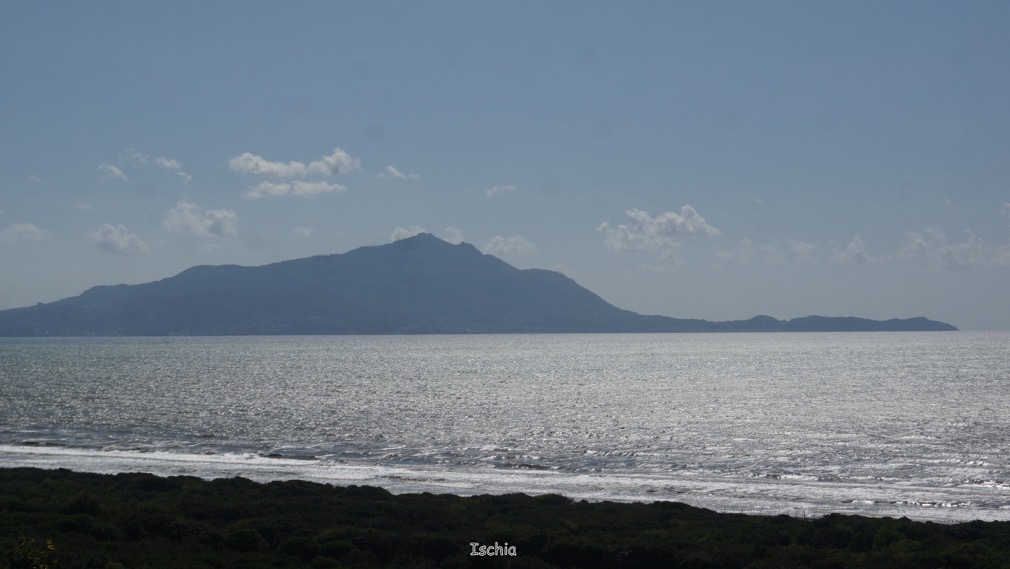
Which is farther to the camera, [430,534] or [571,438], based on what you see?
[571,438]

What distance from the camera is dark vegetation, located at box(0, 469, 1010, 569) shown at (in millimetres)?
28312

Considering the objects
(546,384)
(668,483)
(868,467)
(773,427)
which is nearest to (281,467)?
(668,483)

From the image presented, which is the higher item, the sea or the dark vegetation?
the dark vegetation

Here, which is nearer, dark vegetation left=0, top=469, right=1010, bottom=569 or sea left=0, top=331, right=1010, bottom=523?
dark vegetation left=0, top=469, right=1010, bottom=569

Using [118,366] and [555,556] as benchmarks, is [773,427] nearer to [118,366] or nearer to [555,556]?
[555,556]

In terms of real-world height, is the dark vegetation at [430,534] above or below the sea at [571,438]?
above

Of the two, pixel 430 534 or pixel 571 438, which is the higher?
pixel 430 534

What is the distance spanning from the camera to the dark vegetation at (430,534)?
1115 inches

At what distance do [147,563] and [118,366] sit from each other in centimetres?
18308

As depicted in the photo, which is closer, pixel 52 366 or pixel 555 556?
pixel 555 556

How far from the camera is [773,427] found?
266 feet

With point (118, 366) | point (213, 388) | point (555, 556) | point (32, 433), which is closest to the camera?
point (555, 556)

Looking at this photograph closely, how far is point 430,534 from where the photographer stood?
3156 cm

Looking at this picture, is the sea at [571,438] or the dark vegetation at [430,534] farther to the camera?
the sea at [571,438]
